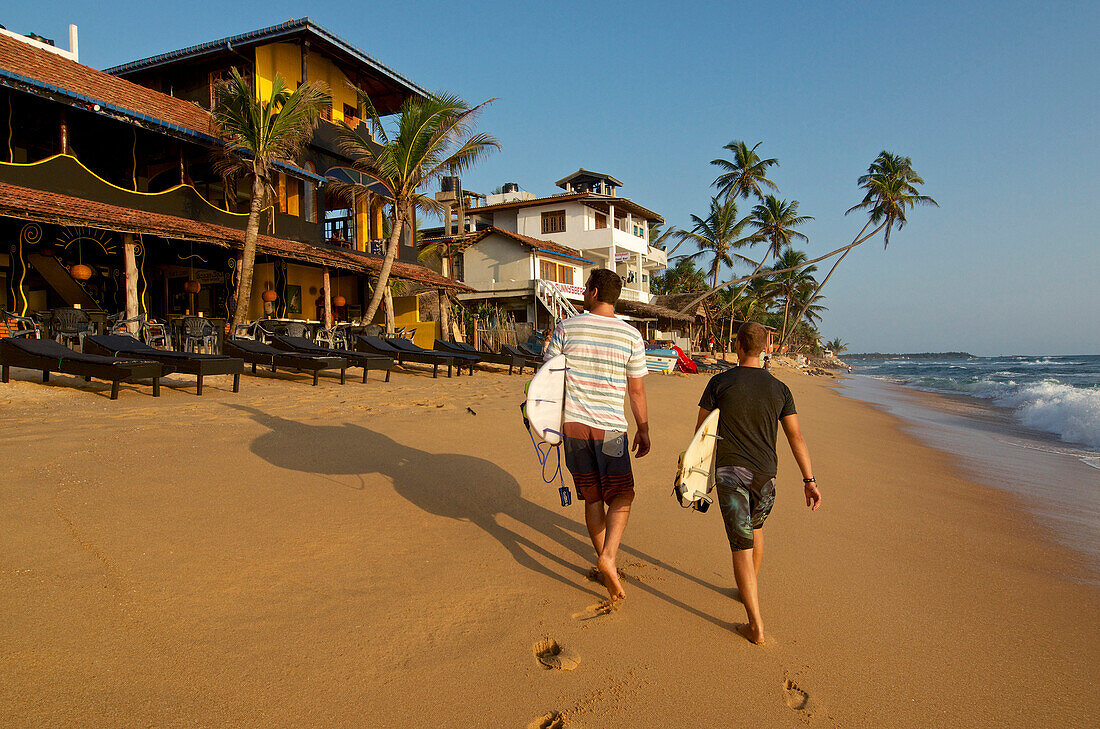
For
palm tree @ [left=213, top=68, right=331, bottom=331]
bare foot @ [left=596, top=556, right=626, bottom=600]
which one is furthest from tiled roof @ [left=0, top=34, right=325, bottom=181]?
bare foot @ [left=596, top=556, right=626, bottom=600]

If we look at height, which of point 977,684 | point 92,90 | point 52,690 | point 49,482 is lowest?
point 977,684

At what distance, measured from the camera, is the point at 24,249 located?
12.2 meters

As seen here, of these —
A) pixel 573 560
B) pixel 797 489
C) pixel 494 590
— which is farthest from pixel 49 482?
pixel 797 489

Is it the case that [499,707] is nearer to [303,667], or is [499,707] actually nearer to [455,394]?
[303,667]

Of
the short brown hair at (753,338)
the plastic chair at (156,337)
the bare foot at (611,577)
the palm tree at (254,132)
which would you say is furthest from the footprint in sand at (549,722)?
the palm tree at (254,132)

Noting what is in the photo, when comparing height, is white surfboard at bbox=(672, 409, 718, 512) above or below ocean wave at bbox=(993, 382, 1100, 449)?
above

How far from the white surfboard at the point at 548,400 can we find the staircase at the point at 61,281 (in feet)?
47.1

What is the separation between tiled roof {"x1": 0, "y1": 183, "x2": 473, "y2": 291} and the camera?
9672 millimetres

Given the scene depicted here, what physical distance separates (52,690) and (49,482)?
2436 mm

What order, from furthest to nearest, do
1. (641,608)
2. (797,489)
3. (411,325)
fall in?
(411,325) → (797,489) → (641,608)

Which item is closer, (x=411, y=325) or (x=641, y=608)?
(x=641, y=608)

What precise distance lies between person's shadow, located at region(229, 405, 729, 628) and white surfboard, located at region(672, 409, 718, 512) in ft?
2.03

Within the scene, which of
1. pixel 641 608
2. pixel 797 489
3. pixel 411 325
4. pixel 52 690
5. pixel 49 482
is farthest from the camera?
pixel 411 325

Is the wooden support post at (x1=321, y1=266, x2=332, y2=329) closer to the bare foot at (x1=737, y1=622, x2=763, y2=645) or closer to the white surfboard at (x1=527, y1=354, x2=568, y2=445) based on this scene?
the white surfboard at (x1=527, y1=354, x2=568, y2=445)
